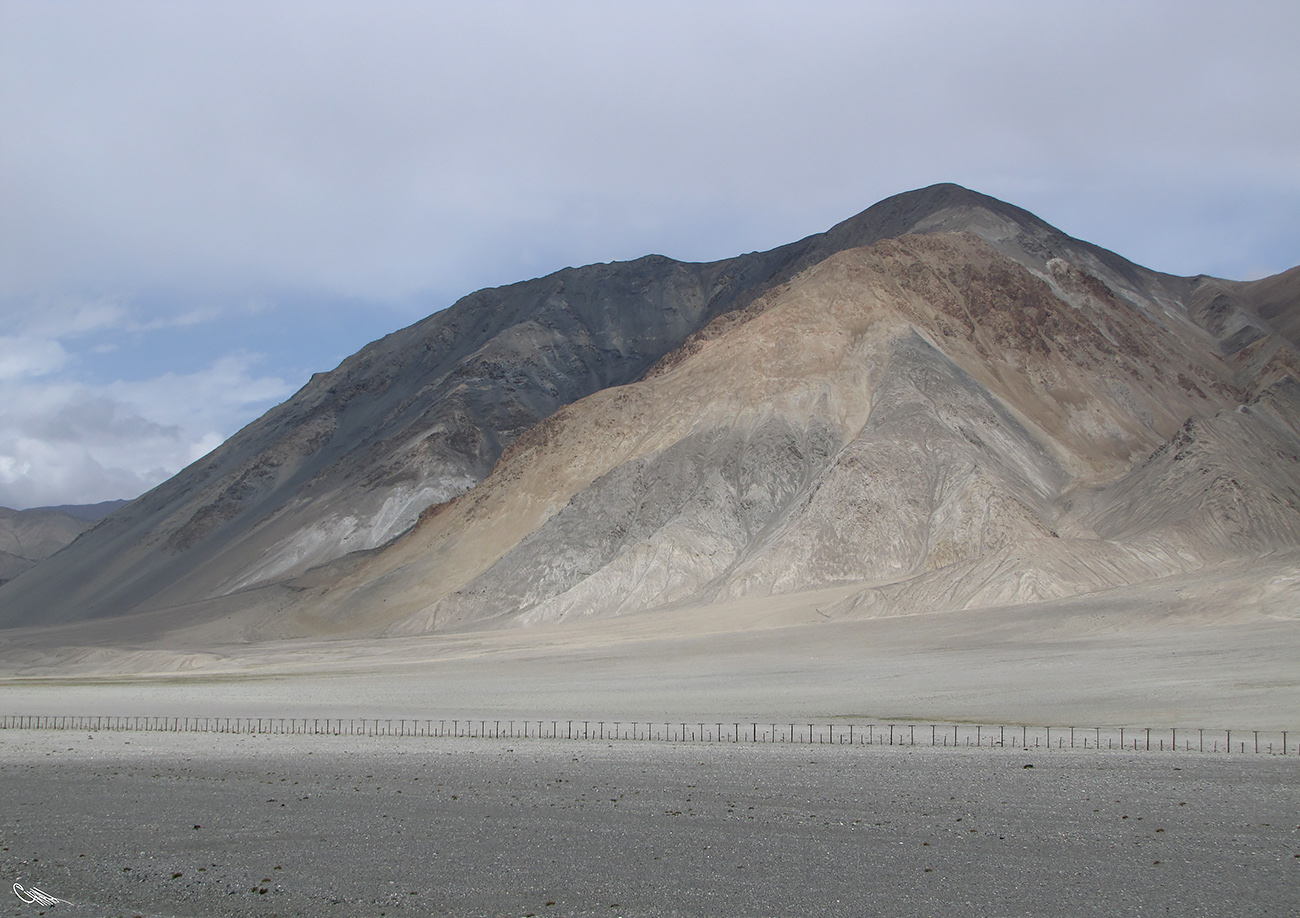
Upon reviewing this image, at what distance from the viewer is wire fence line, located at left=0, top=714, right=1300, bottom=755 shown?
92.6 feet

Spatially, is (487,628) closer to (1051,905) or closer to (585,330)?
(1051,905)

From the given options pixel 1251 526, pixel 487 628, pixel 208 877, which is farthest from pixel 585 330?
pixel 208 877

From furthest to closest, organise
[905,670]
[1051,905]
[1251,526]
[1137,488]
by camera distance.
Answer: [1137,488]
[1251,526]
[905,670]
[1051,905]

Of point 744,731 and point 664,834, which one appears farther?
point 744,731

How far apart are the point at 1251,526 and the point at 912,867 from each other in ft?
190

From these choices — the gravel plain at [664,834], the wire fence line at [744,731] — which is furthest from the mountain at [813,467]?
the gravel plain at [664,834]

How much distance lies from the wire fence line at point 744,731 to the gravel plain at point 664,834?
1.79 metres

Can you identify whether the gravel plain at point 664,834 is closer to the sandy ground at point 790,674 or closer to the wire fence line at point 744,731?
the wire fence line at point 744,731

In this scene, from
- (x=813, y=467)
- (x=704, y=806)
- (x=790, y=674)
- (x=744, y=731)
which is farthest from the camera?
(x=813, y=467)

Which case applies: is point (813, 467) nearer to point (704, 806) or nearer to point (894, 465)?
point (894, 465)

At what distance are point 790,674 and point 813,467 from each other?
38.8 meters

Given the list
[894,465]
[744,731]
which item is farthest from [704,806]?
[894,465]

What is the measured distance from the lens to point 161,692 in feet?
166

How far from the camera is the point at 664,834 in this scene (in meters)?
19.1
